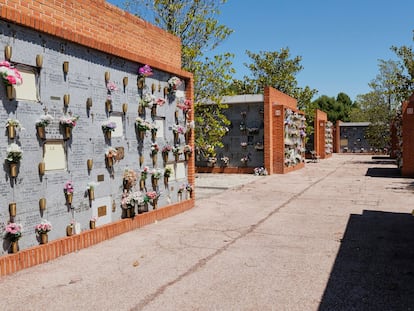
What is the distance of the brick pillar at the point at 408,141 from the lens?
1677 cm

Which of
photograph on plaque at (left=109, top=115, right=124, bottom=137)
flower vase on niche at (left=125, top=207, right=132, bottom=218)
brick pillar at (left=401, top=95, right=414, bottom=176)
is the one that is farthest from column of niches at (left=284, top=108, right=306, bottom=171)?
photograph on plaque at (left=109, top=115, right=124, bottom=137)

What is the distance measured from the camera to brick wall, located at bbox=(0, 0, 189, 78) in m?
5.29

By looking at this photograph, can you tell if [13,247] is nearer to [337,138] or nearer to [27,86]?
[27,86]

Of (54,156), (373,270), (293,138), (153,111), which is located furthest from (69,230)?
(293,138)

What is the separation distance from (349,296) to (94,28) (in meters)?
5.88

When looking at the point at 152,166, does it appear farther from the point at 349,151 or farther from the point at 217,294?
the point at 349,151

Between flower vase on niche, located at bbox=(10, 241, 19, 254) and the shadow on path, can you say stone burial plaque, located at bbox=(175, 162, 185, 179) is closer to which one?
the shadow on path

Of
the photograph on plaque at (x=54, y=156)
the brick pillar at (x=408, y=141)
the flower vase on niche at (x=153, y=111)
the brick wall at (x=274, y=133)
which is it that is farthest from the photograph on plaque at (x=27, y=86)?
the brick pillar at (x=408, y=141)

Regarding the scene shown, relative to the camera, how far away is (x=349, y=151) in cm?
4556

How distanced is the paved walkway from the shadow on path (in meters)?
0.01

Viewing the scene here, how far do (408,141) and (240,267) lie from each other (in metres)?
14.8

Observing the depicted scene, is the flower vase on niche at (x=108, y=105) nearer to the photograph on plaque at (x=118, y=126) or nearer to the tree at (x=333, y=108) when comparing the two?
the photograph on plaque at (x=118, y=126)

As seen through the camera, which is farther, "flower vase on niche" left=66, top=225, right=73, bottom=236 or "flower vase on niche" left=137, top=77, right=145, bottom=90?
"flower vase on niche" left=137, top=77, right=145, bottom=90

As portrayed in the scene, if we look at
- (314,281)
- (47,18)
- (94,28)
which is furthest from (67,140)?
(314,281)
